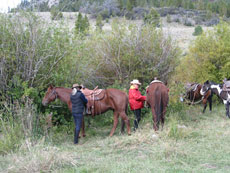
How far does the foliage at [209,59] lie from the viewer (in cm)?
1767

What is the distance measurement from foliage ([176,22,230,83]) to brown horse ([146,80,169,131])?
358 inches

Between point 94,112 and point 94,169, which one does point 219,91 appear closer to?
point 94,112

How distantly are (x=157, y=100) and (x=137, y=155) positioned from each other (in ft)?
8.81

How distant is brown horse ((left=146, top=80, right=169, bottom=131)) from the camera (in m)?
8.48

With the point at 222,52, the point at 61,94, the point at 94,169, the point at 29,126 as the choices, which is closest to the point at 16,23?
the point at 61,94

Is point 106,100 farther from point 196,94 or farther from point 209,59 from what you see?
point 209,59

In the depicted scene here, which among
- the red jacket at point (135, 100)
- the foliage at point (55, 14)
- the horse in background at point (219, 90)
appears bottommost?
the horse in background at point (219, 90)

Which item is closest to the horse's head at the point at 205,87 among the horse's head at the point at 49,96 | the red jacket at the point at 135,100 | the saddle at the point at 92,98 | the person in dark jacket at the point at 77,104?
the red jacket at the point at 135,100

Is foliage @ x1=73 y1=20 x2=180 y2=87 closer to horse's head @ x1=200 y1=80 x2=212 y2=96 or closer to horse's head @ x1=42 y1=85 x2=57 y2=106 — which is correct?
horse's head @ x1=200 y1=80 x2=212 y2=96

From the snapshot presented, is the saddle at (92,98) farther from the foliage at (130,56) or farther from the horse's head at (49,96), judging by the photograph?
the foliage at (130,56)

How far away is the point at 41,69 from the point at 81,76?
2343mm

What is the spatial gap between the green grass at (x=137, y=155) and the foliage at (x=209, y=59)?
1034 cm

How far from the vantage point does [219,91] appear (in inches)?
521

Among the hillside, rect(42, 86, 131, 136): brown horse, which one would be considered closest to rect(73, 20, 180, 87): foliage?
the hillside
